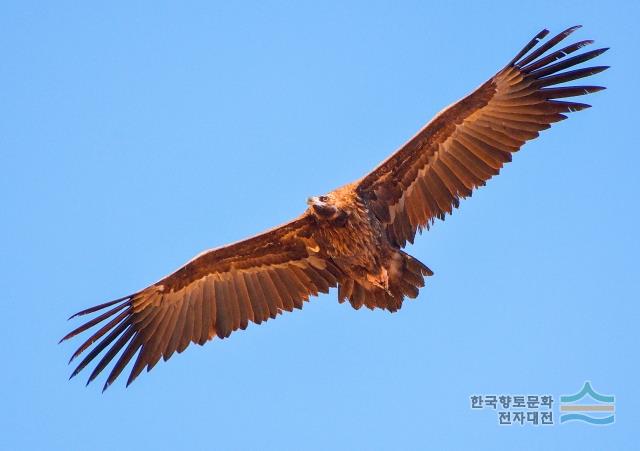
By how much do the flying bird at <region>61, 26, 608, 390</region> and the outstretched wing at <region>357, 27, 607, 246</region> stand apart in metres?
0.01

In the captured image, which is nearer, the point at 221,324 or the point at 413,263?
the point at 413,263

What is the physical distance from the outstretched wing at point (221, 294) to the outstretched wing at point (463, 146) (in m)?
1.21

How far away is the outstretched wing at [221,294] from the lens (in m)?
17.4

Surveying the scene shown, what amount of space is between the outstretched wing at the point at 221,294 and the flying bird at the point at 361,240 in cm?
1

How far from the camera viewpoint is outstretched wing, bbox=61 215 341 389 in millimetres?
Result: 17391

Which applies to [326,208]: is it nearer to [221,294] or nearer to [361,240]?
[361,240]

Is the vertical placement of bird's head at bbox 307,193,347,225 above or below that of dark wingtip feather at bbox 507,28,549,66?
below

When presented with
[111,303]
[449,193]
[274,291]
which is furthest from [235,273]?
[449,193]

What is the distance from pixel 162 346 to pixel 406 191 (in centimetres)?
392

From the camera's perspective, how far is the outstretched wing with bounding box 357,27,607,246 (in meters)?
16.8

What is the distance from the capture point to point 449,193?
17109mm

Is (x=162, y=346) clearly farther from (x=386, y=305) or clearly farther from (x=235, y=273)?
(x=386, y=305)

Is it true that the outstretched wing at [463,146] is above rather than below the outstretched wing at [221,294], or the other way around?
above

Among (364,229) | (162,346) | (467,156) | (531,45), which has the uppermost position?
(531,45)
